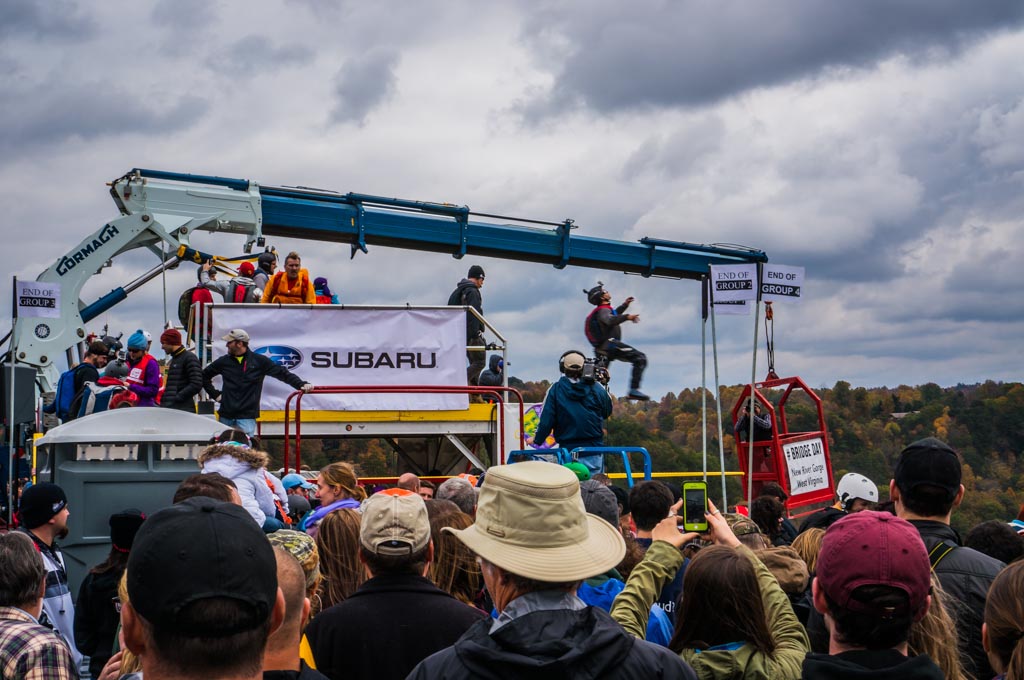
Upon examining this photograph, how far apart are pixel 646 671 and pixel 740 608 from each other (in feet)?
3.41

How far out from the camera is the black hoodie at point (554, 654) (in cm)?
231

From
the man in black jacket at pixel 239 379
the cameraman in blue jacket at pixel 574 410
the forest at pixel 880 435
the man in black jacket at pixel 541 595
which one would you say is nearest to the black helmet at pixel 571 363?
the cameraman in blue jacket at pixel 574 410

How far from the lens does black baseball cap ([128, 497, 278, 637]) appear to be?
1.93 meters

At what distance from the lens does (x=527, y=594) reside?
8.43 feet

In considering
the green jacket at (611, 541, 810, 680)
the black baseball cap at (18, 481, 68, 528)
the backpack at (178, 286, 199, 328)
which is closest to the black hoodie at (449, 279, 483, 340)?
the backpack at (178, 286, 199, 328)

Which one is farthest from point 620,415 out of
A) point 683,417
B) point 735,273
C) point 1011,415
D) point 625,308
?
point 735,273

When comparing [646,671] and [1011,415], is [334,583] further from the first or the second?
[1011,415]

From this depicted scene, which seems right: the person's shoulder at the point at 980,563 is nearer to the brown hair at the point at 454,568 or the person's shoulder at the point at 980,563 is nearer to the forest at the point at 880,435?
the brown hair at the point at 454,568

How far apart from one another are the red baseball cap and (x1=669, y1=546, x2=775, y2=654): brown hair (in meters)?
0.56

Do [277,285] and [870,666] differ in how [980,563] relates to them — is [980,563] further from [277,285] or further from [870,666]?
[277,285]

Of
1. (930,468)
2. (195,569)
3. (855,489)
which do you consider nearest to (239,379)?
(855,489)

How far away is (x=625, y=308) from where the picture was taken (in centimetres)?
1575

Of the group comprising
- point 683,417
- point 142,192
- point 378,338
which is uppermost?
point 142,192

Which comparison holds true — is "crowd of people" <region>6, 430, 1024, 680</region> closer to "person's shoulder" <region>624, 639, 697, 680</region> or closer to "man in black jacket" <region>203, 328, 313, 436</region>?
"person's shoulder" <region>624, 639, 697, 680</region>
